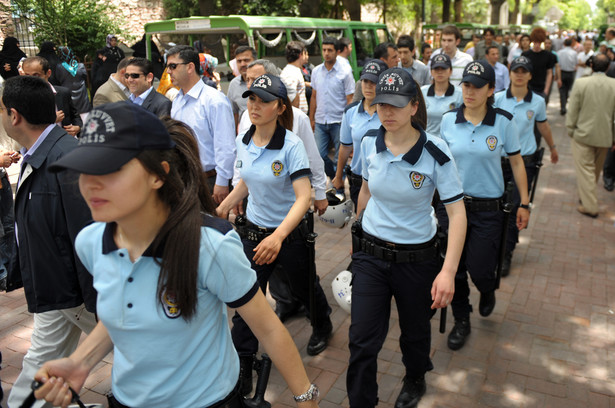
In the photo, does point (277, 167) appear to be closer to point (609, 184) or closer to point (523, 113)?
point (523, 113)

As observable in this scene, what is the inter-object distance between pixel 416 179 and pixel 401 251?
416mm

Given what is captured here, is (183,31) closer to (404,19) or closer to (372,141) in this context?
(372,141)

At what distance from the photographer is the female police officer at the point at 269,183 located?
11.8ft

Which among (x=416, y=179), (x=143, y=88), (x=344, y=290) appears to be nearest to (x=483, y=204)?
(x=344, y=290)

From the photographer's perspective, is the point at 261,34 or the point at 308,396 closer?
the point at 308,396

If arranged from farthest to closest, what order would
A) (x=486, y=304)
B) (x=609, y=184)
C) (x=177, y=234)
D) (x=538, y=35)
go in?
(x=538, y=35) < (x=609, y=184) < (x=486, y=304) < (x=177, y=234)

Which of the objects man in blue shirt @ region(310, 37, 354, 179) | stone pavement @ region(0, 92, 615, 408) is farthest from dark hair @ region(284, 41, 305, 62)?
stone pavement @ region(0, 92, 615, 408)

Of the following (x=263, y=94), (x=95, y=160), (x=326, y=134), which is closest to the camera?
(x=95, y=160)

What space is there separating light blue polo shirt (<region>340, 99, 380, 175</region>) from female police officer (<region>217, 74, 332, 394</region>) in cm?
135

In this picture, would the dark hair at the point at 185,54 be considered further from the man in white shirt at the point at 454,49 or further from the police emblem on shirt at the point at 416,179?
the man in white shirt at the point at 454,49

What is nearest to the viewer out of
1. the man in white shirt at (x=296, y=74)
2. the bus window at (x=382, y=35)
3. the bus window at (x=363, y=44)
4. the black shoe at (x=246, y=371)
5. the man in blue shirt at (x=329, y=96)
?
the black shoe at (x=246, y=371)

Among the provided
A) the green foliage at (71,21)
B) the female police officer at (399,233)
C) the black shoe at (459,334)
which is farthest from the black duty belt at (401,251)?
the green foliage at (71,21)

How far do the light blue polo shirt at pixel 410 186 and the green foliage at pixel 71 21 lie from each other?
13.1m

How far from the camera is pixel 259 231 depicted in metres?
3.78
